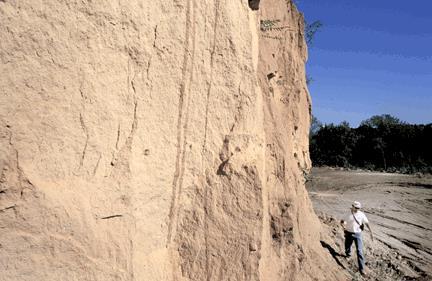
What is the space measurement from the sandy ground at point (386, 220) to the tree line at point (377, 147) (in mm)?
4922

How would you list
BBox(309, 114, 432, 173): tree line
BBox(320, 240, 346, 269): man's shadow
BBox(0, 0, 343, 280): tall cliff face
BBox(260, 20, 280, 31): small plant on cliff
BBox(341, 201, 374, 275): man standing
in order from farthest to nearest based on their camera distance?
BBox(309, 114, 432, 173): tree line < BBox(341, 201, 374, 275): man standing < BBox(320, 240, 346, 269): man's shadow < BBox(260, 20, 280, 31): small plant on cliff < BBox(0, 0, 343, 280): tall cliff face

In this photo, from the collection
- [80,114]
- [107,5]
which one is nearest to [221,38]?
[107,5]

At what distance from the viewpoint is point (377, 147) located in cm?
2770

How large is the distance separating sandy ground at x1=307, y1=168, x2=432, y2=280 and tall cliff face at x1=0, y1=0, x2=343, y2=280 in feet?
14.9

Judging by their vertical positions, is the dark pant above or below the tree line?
below

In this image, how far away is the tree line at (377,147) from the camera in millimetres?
26438

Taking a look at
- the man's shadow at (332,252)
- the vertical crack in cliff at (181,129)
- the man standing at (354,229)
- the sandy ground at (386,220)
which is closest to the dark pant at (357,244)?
the man standing at (354,229)

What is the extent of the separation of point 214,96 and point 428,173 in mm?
24503

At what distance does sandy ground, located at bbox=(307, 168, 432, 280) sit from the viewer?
308 inches

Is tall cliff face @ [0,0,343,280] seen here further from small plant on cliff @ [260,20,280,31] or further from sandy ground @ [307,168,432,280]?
sandy ground @ [307,168,432,280]

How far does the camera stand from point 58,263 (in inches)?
93.0

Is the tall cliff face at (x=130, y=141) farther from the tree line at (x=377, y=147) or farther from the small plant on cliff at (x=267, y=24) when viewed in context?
the tree line at (x=377, y=147)

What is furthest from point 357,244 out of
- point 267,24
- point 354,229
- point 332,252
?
point 267,24

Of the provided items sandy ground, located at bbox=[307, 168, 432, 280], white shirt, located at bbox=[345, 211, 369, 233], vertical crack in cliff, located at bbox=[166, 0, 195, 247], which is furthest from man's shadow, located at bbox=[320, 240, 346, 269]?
Result: vertical crack in cliff, located at bbox=[166, 0, 195, 247]
